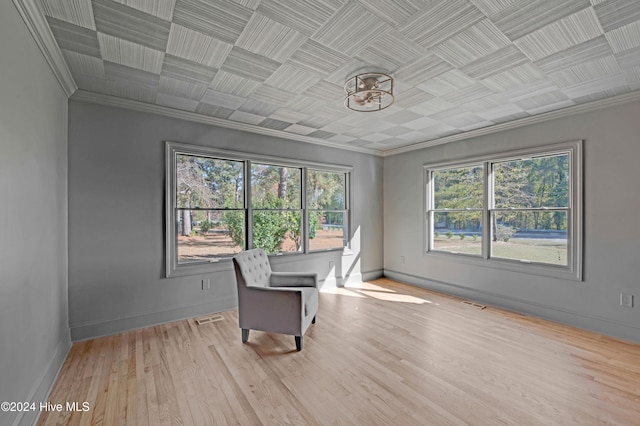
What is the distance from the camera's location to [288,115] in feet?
12.4

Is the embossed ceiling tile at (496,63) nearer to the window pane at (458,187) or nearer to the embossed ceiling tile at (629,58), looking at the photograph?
the embossed ceiling tile at (629,58)

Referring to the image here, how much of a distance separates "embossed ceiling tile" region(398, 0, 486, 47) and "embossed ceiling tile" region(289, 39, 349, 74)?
557 mm

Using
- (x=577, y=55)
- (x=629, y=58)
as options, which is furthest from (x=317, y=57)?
(x=629, y=58)

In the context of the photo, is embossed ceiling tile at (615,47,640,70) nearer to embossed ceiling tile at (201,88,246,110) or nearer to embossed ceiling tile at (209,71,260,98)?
embossed ceiling tile at (209,71,260,98)

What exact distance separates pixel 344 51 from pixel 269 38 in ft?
1.94

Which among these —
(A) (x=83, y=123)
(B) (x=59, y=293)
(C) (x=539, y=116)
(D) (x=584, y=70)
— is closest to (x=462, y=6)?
(D) (x=584, y=70)

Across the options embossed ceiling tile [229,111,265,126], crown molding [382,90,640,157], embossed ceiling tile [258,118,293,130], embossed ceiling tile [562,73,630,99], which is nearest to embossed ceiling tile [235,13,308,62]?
embossed ceiling tile [229,111,265,126]

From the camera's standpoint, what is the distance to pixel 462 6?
5.95 feet

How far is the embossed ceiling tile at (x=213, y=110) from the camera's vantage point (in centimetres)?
349

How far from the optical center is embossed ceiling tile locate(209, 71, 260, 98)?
9.03ft

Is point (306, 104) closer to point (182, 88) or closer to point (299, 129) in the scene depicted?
point (299, 129)

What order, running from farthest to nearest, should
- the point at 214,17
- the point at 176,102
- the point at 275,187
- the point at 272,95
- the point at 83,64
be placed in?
the point at 275,187
the point at 176,102
the point at 272,95
the point at 83,64
the point at 214,17

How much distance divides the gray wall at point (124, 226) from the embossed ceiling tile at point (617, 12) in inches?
150

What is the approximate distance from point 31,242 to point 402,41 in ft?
9.91
